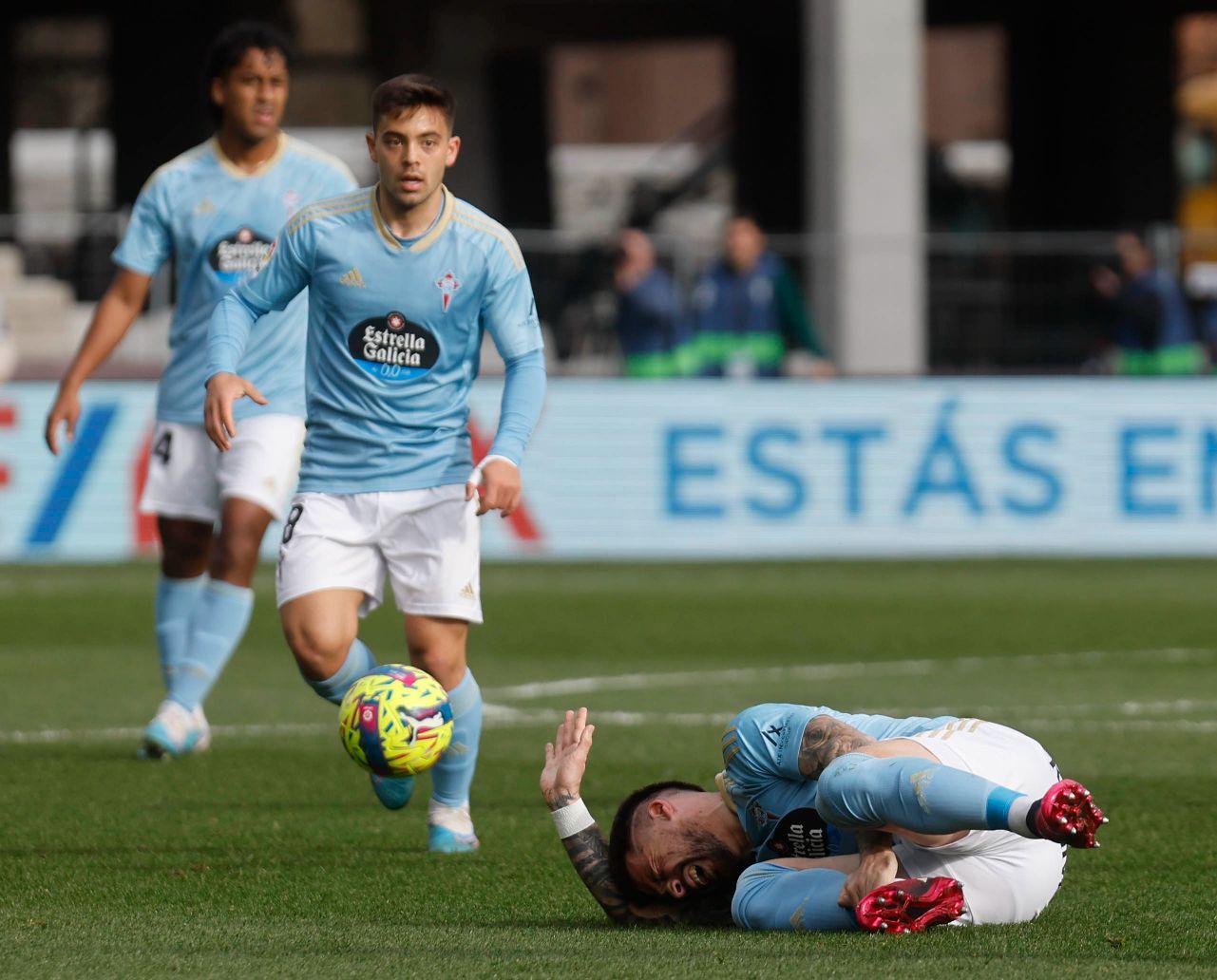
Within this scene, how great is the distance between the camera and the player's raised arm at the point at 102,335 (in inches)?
327

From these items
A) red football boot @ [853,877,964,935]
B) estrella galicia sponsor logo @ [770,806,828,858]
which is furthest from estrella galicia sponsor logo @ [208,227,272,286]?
red football boot @ [853,877,964,935]

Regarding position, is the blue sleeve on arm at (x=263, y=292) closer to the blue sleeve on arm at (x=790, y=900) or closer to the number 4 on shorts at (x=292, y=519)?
the number 4 on shorts at (x=292, y=519)

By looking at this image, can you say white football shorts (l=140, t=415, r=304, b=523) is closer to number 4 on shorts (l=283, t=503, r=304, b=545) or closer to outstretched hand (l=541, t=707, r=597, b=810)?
number 4 on shorts (l=283, t=503, r=304, b=545)

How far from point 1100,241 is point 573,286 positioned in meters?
4.44

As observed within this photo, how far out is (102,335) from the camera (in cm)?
842

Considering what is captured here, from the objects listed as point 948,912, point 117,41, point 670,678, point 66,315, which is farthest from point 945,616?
point 117,41

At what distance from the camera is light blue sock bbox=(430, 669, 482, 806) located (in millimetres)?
6469

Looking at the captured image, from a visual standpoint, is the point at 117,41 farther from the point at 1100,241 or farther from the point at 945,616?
the point at 945,616

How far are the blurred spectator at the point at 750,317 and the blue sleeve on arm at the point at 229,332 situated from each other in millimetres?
10297

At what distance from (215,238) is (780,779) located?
12.5 ft

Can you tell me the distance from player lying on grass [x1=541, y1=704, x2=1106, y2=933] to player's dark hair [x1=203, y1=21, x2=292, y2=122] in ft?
11.4

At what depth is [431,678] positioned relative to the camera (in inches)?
237

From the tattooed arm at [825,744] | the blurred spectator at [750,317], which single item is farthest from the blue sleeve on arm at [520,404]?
the blurred spectator at [750,317]

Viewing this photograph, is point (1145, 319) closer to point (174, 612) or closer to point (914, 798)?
point (174, 612)
